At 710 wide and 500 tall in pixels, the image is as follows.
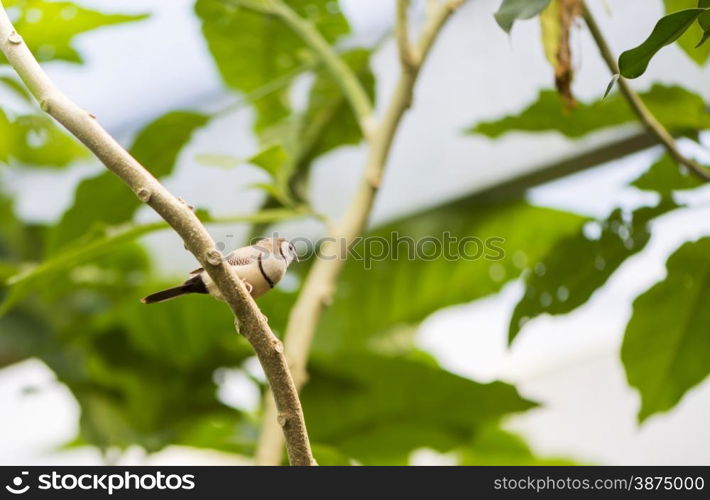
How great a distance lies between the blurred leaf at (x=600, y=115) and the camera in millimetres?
781

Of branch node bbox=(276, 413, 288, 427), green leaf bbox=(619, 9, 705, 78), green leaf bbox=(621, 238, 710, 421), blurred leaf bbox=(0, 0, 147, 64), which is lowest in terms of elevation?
green leaf bbox=(621, 238, 710, 421)

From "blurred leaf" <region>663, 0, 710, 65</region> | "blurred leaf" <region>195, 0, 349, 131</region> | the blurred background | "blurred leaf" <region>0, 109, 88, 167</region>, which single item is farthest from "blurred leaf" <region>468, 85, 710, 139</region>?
"blurred leaf" <region>0, 109, 88, 167</region>

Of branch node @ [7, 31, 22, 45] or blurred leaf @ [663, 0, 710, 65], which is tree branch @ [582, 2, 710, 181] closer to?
blurred leaf @ [663, 0, 710, 65]

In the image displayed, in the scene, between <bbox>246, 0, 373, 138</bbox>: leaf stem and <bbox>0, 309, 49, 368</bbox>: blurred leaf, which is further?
<bbox>0, 309, 49, 368</bbox>: blurred leaf

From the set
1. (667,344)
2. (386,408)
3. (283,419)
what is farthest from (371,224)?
(283,419)

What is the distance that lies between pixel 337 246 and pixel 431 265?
0.59 meters

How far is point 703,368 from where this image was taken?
30.8 inches

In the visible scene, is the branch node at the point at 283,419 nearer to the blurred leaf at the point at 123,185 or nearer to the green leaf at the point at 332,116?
the blurred leaf at the point at 123,185

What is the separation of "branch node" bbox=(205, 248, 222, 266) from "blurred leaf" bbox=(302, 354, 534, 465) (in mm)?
652

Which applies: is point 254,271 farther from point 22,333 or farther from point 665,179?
point 22,333

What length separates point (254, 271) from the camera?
322 millimetres

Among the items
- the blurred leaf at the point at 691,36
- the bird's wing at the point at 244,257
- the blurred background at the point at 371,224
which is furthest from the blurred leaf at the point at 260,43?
the bird's wing at the point at 244,257

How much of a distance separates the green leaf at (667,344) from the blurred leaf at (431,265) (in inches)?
16.7

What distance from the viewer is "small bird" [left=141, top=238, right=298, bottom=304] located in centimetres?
31
